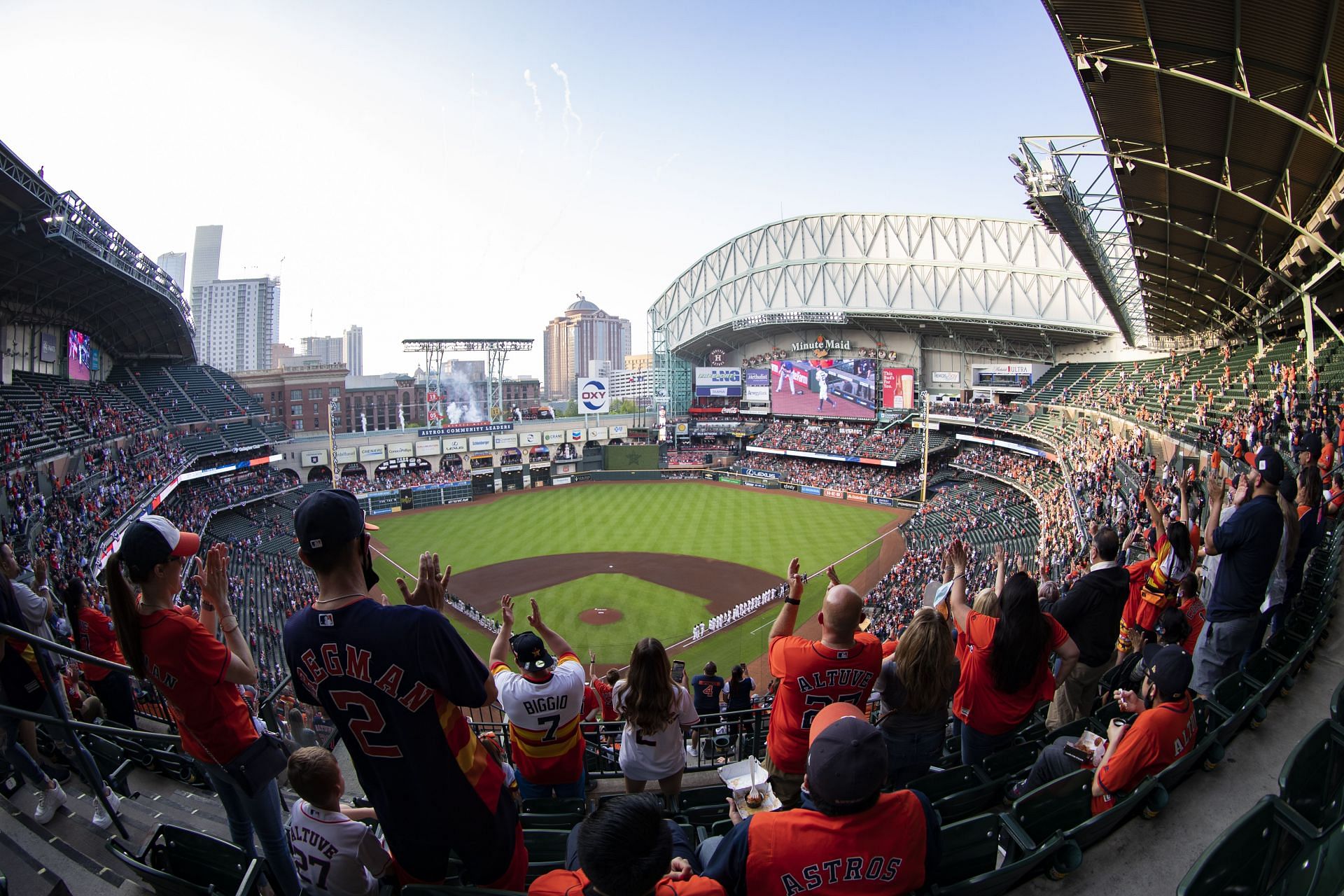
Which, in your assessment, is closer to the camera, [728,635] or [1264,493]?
[1264,493]

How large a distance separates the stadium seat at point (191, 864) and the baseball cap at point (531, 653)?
152 cm

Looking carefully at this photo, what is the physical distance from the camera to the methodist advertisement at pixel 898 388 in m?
50.8

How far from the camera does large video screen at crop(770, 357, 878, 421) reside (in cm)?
5175

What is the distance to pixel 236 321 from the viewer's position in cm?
14375

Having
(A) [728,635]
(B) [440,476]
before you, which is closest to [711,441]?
(B) [440,476]

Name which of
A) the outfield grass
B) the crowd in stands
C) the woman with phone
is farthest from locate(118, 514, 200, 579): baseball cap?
the crowd in stands

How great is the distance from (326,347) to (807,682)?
7273 inches

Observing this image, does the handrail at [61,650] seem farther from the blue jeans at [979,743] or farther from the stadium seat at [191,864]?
the blue jeans at [979,743]

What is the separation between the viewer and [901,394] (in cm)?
5094

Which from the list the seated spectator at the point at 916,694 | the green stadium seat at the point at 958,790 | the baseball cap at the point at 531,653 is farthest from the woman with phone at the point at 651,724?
the green stadium seat at the point at 958,790

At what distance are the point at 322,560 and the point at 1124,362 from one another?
4886cm

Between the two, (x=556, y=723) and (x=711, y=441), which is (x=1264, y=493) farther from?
(x=711, y=441)

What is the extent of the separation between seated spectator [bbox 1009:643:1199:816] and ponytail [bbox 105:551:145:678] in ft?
15.5

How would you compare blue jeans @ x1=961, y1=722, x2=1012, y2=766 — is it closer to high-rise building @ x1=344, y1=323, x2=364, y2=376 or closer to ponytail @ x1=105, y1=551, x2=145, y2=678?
ponytail @ x1=105, y1=551, x2=145, y2=678
